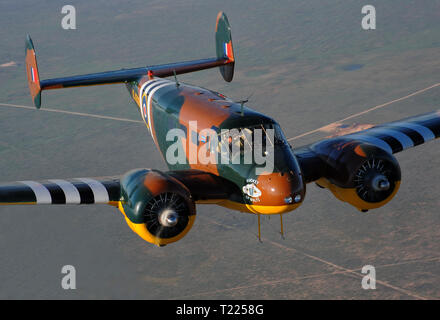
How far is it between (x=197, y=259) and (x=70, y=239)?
7519mm

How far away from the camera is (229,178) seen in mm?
24859

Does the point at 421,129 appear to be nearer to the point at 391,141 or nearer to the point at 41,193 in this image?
→ the point at 391,141

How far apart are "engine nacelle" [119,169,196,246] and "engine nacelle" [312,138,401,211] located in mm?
6692

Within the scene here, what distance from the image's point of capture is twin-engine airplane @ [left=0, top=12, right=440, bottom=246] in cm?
2303

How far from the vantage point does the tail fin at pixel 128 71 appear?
3584 cm

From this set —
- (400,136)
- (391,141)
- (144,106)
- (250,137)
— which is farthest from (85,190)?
(400,136)

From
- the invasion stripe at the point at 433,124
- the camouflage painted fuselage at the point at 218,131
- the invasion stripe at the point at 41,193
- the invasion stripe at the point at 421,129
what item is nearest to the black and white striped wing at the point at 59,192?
the invasion stripe at the point at 41,193

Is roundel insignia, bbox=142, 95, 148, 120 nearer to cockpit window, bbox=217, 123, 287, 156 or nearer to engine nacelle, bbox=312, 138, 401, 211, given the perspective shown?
cockpit window, bbox=217, 123, 287, 156

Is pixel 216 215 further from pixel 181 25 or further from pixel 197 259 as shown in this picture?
pixel 181 25

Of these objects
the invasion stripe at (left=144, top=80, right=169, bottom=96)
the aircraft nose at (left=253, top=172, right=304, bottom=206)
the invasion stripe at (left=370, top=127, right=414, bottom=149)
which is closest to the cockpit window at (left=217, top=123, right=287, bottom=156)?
the aircraft nose at (left=253, top=172, right=304, bottom=206)

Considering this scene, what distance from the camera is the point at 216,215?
37.9 m

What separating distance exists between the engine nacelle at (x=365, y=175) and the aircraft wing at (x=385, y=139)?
31.2 inches

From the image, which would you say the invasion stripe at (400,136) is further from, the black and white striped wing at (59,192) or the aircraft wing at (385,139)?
the black and white striped wing at (59,192)

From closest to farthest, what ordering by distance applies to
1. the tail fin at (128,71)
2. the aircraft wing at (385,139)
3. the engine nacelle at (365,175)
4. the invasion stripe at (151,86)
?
the engine nacelle at (365,175), the aircraft wing at (385,139), the invasion stripe at (151,86), the tail fin at (128,71)
